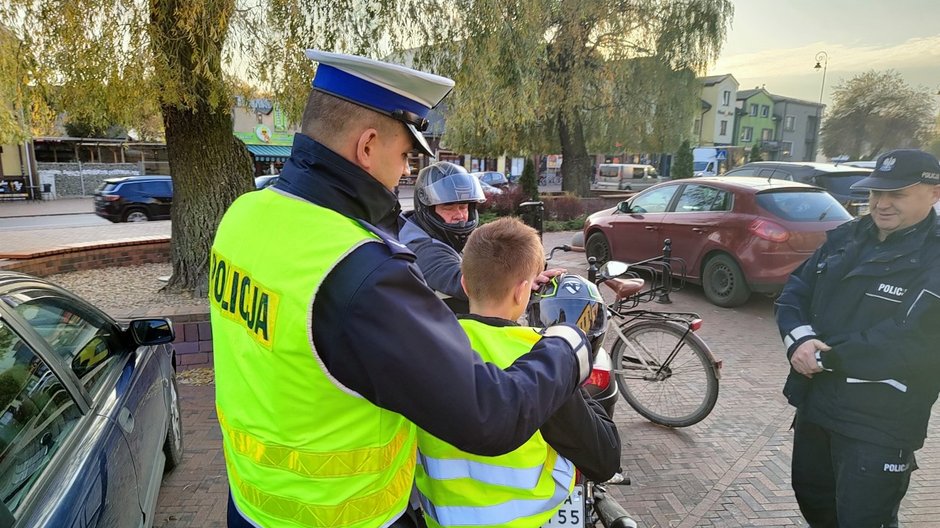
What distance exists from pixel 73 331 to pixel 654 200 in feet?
25.9

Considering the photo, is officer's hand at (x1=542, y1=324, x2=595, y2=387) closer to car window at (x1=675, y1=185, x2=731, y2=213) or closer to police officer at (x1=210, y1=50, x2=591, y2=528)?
police officer at (x1=210, y1=50, x2=591, y2=528)

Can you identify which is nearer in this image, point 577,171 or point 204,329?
point 204,329

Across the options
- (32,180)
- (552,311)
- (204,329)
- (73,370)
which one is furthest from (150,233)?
(32,180)

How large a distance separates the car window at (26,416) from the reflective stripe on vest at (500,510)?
1161 millimetres

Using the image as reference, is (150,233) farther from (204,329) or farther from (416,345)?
(416,345)

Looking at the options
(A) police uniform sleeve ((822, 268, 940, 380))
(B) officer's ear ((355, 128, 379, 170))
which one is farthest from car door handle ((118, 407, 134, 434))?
(A) police uniform sleeve ((822, 268, 940, 380))

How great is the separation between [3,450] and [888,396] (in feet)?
9.99

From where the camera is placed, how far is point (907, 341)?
84.5 inches

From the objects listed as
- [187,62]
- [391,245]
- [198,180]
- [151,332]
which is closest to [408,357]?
[391,245]

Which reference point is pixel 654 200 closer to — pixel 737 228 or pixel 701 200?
pixel 701 200

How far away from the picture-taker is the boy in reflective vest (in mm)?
1479

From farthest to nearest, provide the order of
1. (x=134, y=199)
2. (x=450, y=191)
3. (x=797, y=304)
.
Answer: (x=134, y=199) → (x=450, y=191) → (x=797, y=304)

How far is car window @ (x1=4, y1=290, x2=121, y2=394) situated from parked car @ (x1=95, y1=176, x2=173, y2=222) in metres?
16.8

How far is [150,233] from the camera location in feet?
49.7
